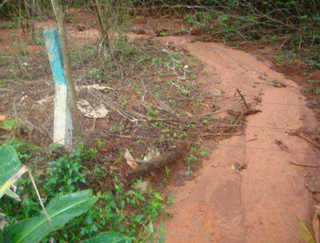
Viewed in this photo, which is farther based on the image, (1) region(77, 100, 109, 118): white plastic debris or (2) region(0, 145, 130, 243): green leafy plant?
(1) region(77, 100, 109, 118): white plastic debris

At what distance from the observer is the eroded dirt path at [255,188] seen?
7.23 feet

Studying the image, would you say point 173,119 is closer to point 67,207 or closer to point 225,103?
point 225,103

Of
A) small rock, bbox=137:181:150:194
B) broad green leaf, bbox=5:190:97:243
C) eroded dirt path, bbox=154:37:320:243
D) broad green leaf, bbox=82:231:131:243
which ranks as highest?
broad green leaf, bbox=5:190:97:243

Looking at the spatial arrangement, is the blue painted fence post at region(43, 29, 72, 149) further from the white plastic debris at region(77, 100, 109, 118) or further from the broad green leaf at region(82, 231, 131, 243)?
the broad green leaf at region(82, 231, 131, 243)

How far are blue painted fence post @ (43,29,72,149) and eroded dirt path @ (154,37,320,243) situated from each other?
1342 millimetres

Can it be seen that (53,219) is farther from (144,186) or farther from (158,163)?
(158,163)

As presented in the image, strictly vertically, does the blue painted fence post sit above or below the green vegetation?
above

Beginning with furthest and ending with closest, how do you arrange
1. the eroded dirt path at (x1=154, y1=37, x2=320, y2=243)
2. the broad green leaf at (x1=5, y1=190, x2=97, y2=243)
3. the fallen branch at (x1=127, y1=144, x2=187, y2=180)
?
1. the fallen branch at (x1=127, y1=144, x2=187, y2=180)
2. the eroded dirt path at (x1=154, y1=37, x2=320, y2=243)
3. the broad green leaf at (x1=5, y1=190, x2=97, y2=243)

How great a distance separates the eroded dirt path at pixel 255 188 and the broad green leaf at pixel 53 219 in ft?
3.23

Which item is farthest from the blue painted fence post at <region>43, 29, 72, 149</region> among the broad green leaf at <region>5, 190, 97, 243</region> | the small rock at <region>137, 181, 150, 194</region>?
the broad green leaf at <region>5, 190, 97, 243</region>

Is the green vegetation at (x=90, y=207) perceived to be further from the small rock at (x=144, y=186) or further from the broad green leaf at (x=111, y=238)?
the broad green leaf at (x=111, y=238)

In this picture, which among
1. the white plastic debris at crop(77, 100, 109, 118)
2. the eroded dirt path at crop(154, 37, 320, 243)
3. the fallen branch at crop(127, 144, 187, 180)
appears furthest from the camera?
the white plastic debris at crop(77, 100, 109, 118)

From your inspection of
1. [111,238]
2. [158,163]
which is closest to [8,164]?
[111,238]

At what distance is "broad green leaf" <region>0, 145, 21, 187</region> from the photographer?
57.2 inches
